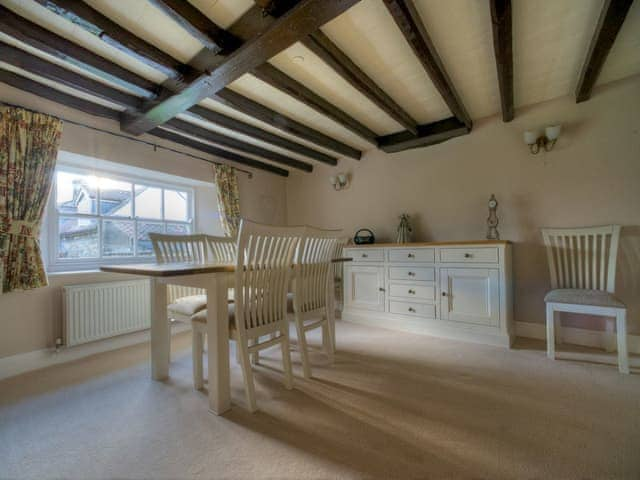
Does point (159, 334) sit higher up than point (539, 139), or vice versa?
point (539, 139)

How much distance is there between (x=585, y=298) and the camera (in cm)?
202

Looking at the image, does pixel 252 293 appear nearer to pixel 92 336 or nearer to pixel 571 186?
pixel 92 336

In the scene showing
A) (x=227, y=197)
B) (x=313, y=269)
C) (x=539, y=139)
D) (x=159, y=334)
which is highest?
(x=539, y=139)

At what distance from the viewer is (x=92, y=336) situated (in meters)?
2.40

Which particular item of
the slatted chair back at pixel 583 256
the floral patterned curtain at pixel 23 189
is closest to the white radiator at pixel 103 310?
the floral patterned curtain at pixel 23 189

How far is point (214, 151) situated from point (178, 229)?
108 centimetres

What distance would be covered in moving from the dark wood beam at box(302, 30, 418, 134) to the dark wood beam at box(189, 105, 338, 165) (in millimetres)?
1284

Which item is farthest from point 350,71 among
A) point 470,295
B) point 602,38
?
point 470,295

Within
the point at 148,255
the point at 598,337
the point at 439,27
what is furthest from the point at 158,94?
the point at 598,337

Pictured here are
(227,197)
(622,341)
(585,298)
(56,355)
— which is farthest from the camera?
(227,197)

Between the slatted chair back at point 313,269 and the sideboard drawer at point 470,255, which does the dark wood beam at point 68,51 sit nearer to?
the slatted chair back at point 313,269

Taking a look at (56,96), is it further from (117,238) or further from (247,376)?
(247,376)

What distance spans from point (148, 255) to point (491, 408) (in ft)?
11.2

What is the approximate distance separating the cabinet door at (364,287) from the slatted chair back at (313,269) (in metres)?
1.00
